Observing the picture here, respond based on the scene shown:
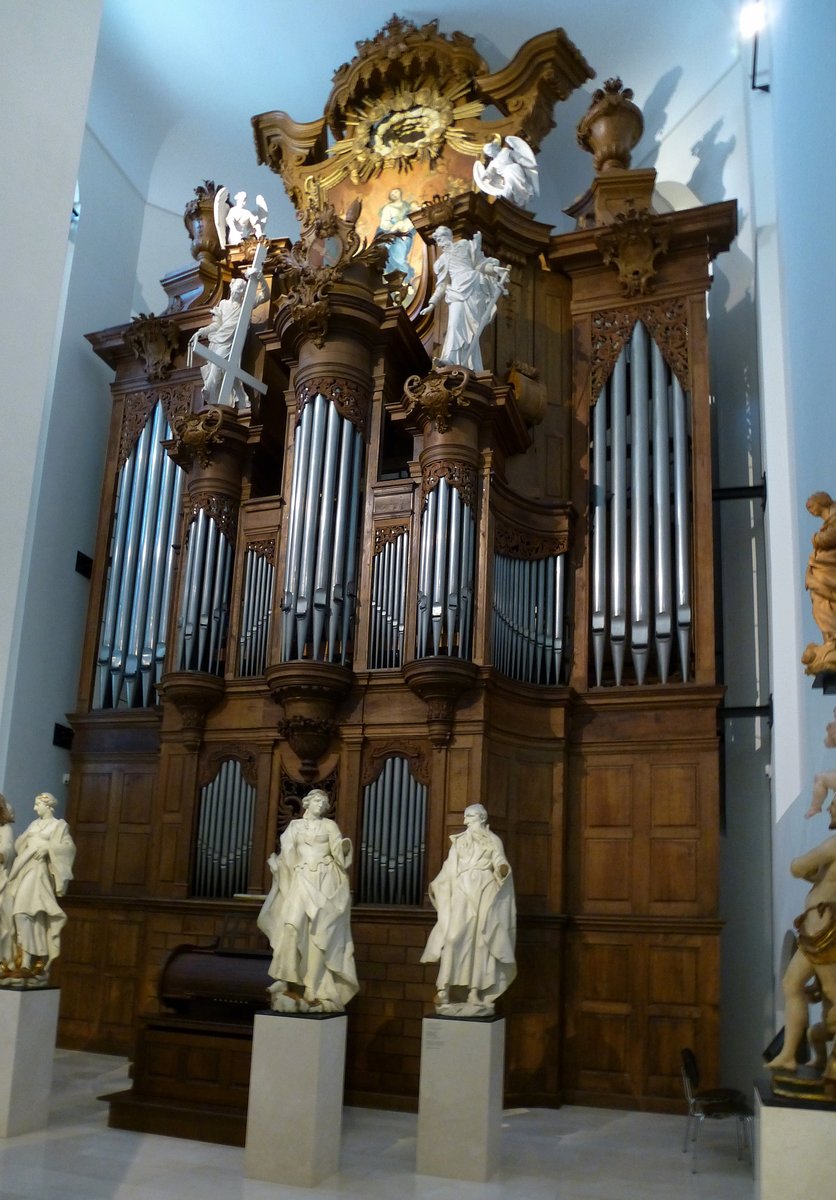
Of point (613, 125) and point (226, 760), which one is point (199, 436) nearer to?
point (226, 760)

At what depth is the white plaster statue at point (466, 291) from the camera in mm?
10977

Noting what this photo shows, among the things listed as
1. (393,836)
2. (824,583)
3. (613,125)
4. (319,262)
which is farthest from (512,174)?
(824,583)

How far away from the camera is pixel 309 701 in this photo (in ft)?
33.5

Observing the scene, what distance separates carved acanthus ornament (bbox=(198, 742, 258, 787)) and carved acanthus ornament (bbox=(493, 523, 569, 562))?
313 cm

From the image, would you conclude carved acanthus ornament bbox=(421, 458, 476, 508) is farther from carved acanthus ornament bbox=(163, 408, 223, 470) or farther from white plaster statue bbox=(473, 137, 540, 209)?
white plaster statue bbox=(473, 137, 540, 209)

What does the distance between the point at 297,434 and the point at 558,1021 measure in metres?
6.00

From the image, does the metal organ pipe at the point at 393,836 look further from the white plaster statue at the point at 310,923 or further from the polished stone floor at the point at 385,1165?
the white plaster statue at the point at 310,923

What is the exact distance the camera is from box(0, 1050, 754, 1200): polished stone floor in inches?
259

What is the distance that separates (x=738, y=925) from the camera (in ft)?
35.0

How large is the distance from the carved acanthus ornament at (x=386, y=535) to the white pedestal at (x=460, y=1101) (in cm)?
470

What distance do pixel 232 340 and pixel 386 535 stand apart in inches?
129

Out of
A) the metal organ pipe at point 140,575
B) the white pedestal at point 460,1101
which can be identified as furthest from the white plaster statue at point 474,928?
the metal organ pipe at point 140,575

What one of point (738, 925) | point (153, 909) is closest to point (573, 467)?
point (738, 925)

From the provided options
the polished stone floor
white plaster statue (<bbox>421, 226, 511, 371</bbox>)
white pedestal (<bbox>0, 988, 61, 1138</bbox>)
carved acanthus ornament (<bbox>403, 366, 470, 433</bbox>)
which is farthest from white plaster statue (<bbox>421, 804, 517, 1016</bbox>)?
white plaster statue (<bbox>421, 226, 511, 371</bbox>)
